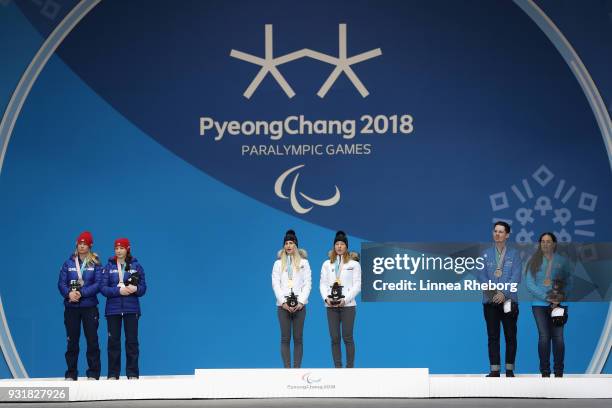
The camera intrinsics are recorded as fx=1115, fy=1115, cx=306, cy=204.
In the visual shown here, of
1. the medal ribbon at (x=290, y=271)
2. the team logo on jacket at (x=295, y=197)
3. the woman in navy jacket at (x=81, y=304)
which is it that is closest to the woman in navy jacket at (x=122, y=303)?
the woman in navy jacket at (x=81, y=304)

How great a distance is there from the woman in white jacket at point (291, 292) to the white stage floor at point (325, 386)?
623mm

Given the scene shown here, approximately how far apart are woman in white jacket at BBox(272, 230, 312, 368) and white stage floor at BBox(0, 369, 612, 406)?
623 millimetres

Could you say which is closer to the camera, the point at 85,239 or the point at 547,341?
the point at 547,341

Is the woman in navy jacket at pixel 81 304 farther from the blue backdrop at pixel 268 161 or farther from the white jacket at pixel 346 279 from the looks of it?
the white jacket at pixel 346 279

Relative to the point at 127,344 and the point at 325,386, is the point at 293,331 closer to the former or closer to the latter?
the point at 325,386

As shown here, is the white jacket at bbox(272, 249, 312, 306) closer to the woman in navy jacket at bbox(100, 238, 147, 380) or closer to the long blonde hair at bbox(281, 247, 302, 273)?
the long blonde hair at bbox(281, 247, 302, 273)

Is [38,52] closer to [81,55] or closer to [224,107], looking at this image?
[81,55]

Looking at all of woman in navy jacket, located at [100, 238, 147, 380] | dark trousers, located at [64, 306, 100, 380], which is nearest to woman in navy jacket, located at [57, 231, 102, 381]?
dark trousers, located at [64, 306, 100, 380]

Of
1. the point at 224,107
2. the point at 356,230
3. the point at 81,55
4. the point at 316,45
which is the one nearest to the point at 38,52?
the point at 81,55

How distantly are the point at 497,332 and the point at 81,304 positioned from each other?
146 inches

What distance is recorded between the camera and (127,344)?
995 cm

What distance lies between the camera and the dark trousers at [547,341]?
9812mm

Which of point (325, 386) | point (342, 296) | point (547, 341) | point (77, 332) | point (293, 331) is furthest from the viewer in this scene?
point (293, 331)

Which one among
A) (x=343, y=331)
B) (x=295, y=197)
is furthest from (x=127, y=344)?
(x=295, y=197)
